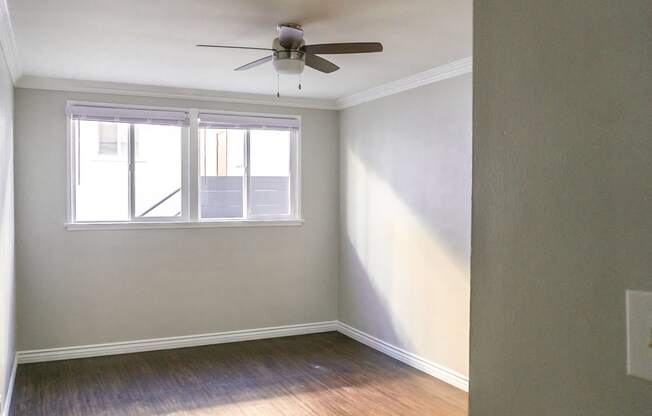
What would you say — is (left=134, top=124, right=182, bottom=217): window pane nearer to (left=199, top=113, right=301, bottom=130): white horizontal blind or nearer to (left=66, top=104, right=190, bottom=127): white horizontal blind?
(left=66, top=104, right=190, bottom=127): white horizontal blind

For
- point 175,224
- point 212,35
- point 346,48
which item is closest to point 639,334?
point 346,48

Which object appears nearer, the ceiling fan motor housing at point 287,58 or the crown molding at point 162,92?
the ceiling fan motor housing at point 287,58

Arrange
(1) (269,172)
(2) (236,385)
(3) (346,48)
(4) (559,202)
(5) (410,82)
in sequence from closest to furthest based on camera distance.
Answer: (4) (559,202) < (3) (346,48) < (2) (236,385) < (5) (410,82) < (1) (269,172)

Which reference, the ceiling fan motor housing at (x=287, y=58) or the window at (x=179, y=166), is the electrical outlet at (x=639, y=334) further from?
the window at (x=179, y=166)

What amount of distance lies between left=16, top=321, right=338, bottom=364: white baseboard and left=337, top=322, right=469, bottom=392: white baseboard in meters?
0.36

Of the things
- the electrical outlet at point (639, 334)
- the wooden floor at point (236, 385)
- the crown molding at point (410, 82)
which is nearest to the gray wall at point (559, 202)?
the electrical outlet at point (639, 334)

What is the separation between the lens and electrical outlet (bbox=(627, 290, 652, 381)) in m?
0.77

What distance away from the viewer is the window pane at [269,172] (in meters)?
5.75

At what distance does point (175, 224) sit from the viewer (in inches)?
208

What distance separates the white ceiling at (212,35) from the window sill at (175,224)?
1316mm

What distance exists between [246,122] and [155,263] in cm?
169

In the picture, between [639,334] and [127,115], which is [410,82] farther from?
[639,334]

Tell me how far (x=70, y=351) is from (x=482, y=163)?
15.9 feet

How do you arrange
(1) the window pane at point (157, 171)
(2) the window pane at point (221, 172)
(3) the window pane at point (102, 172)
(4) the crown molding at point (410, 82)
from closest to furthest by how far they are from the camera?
1. (4) the crown molding at point (410, 82)
2. (3) the window pane at point (102, 172)
3. (1) the window pane at point (157, 171)
4. (2) the window pane at point (221, 172)
